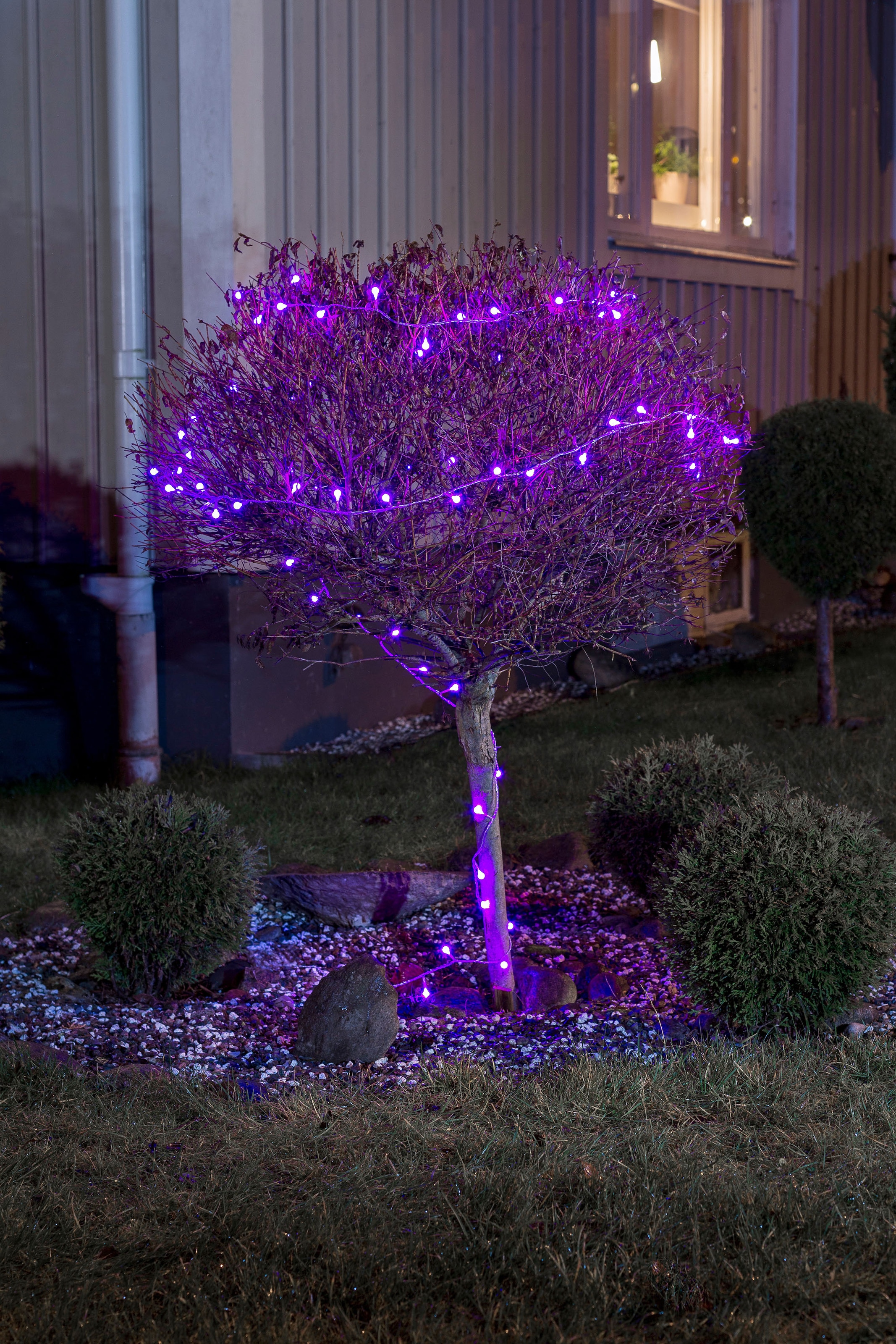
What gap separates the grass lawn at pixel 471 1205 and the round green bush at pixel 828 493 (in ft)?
14.4

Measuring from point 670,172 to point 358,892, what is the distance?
7787mm

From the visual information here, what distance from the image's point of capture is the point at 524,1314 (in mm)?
2566

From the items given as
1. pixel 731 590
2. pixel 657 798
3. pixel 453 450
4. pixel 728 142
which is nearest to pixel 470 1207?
pixel 453 450

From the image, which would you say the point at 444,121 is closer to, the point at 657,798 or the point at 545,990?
the point at 657,798

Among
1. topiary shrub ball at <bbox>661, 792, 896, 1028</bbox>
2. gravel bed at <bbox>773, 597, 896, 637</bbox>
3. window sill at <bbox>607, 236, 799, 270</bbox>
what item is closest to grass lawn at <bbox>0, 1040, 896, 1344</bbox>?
topiary shrub ball at <bbox>661, 792, 896, 1028</bbox>

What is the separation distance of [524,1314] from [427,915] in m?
2.90

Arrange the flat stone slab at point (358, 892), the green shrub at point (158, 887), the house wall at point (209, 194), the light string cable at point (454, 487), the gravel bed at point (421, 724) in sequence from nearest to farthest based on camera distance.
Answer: the light string cable at point (454, 487)
the green shrub at point (158, 887)
the flat stone slab at point (358, 892)
the house wall at point (209, 194)
the gravel bed at point (421, 724)

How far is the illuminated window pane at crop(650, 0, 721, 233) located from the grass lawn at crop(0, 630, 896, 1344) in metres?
8.61

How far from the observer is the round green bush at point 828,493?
7.70 m

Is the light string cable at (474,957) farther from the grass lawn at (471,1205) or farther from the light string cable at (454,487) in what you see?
the light string cable at (454,487)

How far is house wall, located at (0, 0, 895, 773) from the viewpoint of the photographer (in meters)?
7.25

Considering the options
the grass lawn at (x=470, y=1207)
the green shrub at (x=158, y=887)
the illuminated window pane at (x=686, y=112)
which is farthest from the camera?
the illuminated window pane at (x=686, y=112)

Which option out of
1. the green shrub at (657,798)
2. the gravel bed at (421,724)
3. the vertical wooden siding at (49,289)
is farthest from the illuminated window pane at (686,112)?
the green shrub at (657,798)

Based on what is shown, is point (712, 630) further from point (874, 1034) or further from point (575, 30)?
point (874, 1034)
